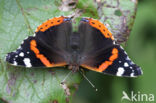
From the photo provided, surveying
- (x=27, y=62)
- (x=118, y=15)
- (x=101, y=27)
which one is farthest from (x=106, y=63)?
(x=27, y=62)

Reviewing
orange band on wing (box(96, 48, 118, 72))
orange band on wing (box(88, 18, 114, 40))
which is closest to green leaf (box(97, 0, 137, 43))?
orange band on wing (box(88, 18, 114, 40))

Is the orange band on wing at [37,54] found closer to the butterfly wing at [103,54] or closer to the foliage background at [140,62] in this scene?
the butterfly wing at [103,54]

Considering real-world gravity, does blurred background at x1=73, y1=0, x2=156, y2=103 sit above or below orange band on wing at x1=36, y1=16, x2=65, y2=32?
below

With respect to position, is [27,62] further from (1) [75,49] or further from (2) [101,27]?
(2) [101,27]

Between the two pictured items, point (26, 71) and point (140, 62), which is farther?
point (140, 62)

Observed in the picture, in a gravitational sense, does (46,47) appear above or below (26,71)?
above

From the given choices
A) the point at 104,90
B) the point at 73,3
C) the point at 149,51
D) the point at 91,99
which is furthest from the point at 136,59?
the point at 73,3

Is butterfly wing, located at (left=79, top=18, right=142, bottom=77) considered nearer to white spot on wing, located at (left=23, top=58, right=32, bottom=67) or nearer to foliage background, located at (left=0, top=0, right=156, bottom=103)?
white spot on wing, located at (left=23, top=58, right=32, bottom=67)

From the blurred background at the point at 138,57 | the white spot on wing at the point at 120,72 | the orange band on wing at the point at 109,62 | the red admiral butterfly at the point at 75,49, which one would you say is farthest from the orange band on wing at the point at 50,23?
the blurred background at the point at 138,57
